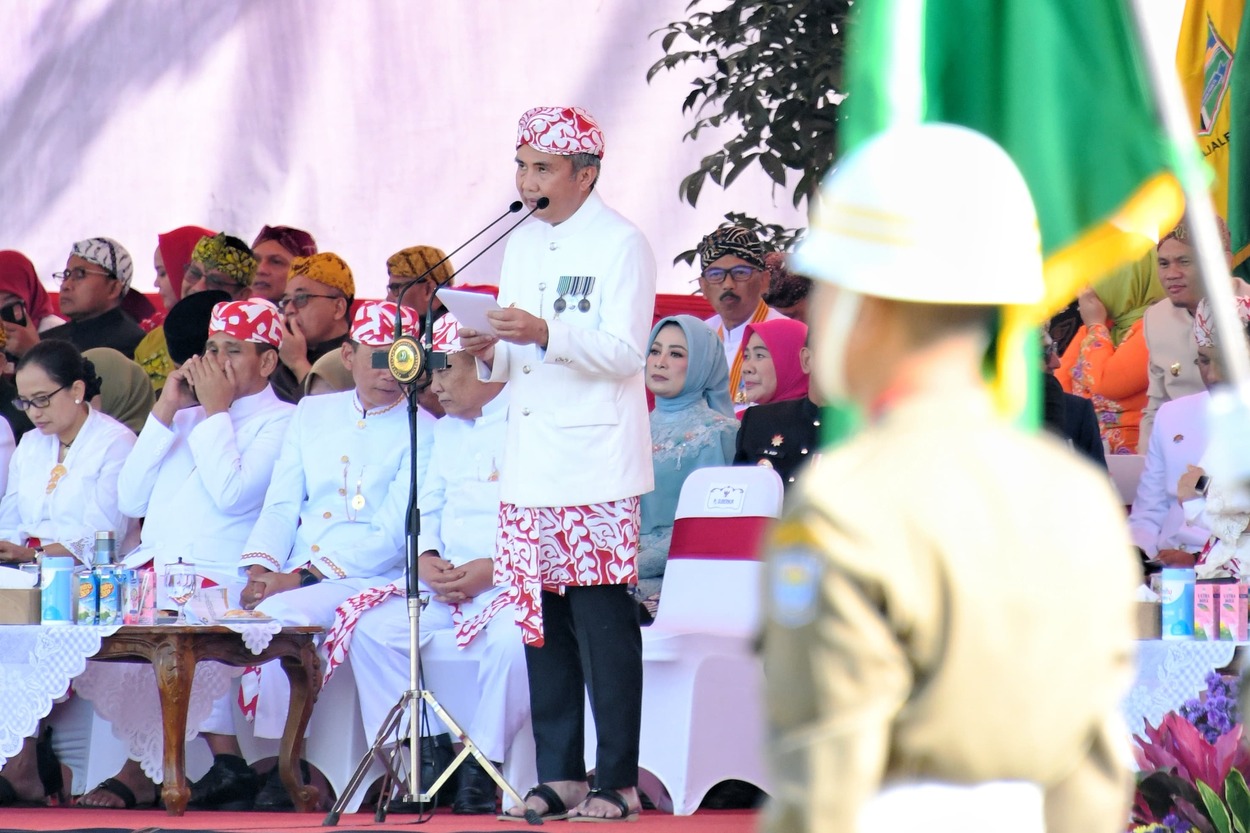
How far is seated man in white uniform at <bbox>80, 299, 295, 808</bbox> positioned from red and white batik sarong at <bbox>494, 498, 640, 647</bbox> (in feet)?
4.81

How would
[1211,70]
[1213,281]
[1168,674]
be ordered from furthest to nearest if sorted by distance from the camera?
[1211,70] < [1168,674] < [1213,281]

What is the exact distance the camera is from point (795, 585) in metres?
1.45

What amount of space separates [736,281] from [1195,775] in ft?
11.7

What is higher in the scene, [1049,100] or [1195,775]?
[1049,100]

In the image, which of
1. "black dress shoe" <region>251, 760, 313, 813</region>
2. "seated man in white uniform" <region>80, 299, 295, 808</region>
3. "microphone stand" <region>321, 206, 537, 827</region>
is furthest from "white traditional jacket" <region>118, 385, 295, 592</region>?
"microphone stand" <region>321, 206, 537, 827</region>

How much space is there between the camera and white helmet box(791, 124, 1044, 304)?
1539 millimetres

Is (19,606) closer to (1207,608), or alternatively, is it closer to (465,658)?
(465,658)

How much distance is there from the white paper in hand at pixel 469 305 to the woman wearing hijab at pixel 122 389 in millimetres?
2541

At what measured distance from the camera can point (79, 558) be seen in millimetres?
6098

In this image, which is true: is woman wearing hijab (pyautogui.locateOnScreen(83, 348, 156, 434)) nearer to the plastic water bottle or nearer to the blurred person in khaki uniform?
the plastic water bottle

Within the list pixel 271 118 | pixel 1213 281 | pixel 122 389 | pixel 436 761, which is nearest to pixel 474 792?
pixel 436 761

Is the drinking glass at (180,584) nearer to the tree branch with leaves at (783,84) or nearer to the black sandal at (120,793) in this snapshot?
the black sandal at (120,793)

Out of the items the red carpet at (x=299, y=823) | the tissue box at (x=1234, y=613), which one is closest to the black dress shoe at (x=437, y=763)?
the red carpet at (x=299, y=823)

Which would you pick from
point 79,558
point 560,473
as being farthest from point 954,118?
point 79,558
